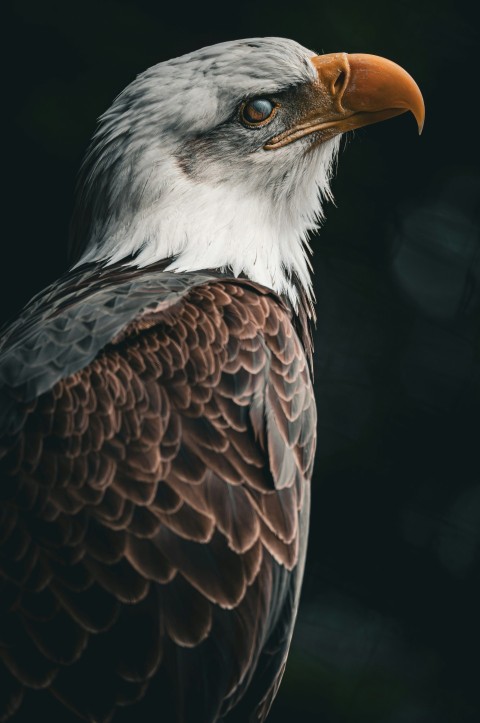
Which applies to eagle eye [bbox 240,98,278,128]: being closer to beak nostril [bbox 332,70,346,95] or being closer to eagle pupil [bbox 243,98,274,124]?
eagle pupil [bbox 243,98,274,124]

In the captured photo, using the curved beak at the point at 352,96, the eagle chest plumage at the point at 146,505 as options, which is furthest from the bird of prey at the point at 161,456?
the curved beak at the point at 352,96

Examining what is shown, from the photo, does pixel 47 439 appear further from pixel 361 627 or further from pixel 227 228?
pixel 361 627

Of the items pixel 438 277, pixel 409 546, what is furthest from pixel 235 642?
pixel 438 277

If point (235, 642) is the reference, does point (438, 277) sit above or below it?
below

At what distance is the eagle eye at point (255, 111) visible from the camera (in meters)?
2.32

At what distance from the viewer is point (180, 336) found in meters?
1.93

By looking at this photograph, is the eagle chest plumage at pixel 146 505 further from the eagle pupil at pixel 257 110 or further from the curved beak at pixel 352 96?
the curved beak at pixel 352 96

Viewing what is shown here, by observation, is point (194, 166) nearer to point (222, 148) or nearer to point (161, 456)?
point (222, 148)

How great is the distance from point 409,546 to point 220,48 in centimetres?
208

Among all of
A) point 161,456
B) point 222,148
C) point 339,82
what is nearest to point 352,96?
point 339,82

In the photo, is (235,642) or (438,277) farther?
(438,277)

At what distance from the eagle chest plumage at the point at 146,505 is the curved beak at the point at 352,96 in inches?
23.5

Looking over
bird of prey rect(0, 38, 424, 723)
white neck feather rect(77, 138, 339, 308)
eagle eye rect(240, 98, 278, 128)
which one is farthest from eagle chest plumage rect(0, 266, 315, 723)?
eagle eye rect(240, 98, 278, 128)

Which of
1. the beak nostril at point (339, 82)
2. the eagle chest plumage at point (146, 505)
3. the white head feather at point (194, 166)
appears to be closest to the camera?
the eagle chest plumage at point (146, 505)
